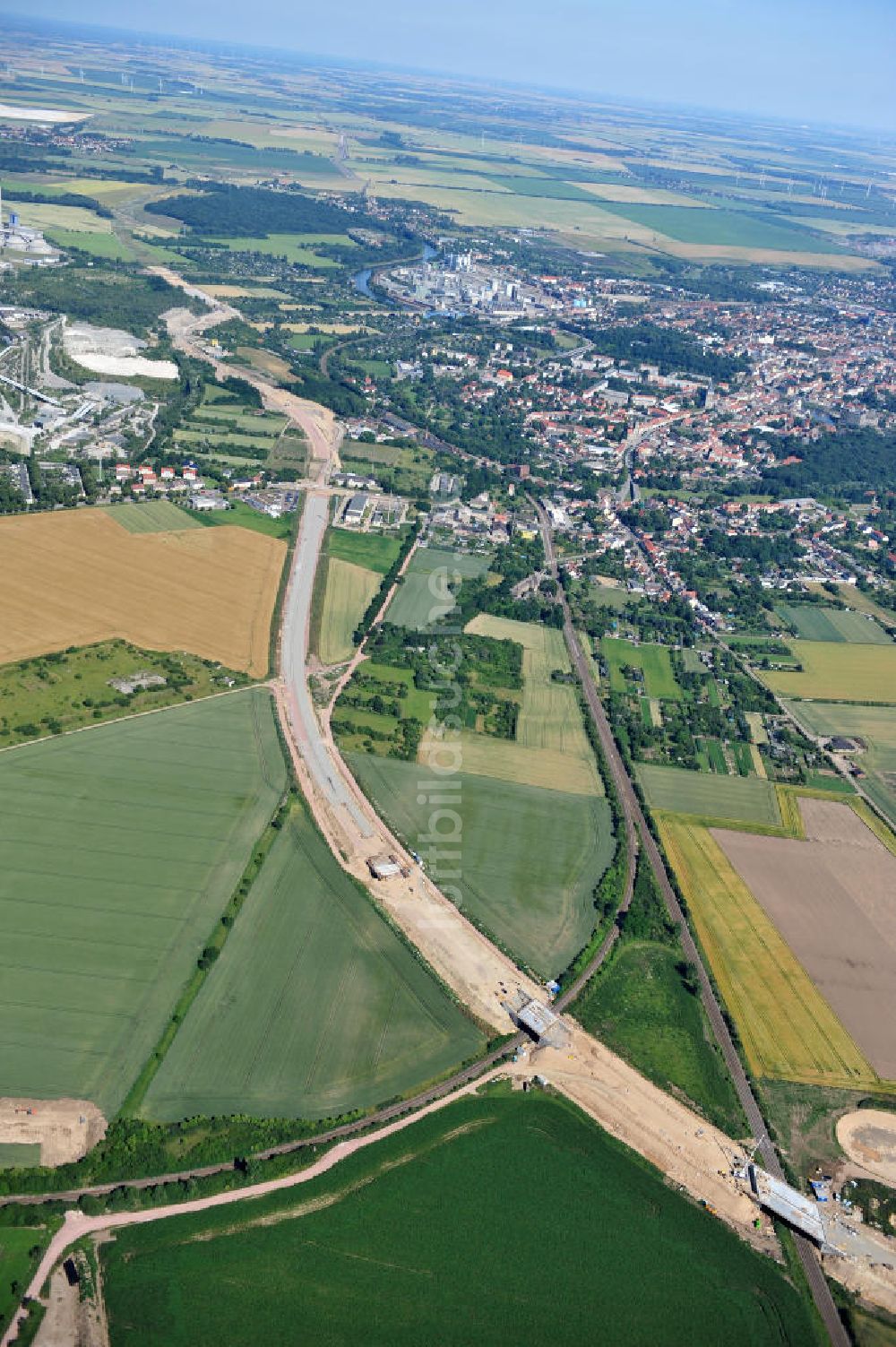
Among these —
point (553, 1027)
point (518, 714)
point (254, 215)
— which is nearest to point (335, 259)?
point (254, 215)

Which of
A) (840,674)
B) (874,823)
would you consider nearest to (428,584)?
(840,674)

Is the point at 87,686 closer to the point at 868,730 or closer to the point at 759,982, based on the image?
the point at 759,982

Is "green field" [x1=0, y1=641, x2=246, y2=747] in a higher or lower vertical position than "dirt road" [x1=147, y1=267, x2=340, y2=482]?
lower

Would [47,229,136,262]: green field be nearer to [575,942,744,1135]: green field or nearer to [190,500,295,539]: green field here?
[190,500,295,539]: green field

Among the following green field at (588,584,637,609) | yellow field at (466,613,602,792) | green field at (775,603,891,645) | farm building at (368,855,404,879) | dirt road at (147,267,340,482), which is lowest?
farm building at (368,855,404,879)

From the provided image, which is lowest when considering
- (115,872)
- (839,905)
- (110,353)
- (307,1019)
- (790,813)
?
(307,1019)

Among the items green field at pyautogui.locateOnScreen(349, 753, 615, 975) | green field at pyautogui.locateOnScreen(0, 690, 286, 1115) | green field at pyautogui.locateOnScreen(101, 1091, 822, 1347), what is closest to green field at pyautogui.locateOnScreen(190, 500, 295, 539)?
green field at pyautogui.locateOnScreen(0, 690, 286, 1115)
